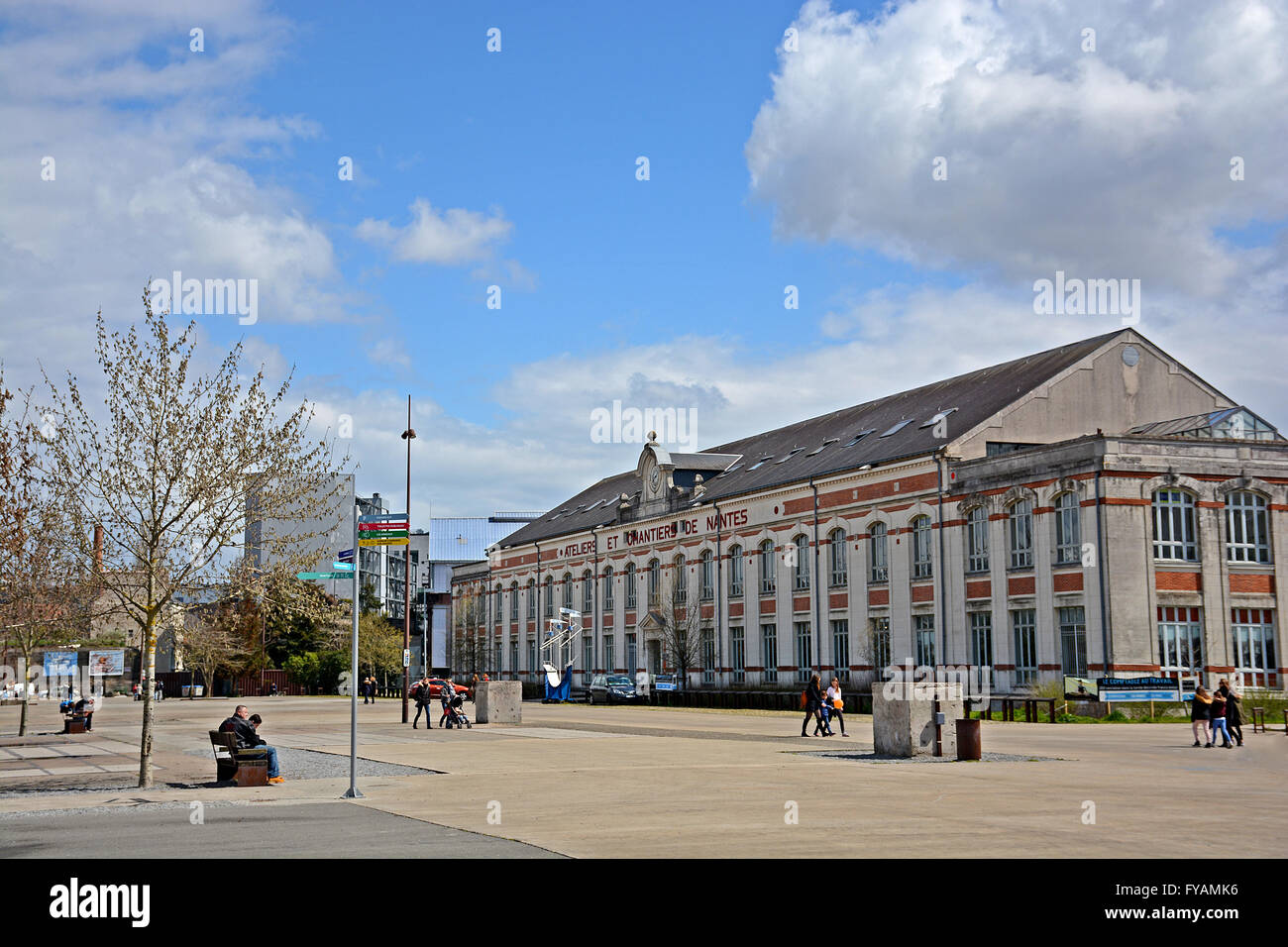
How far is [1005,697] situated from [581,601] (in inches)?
1629

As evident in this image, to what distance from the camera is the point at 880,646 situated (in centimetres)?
5241

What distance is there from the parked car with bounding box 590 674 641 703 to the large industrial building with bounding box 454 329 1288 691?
3306mm

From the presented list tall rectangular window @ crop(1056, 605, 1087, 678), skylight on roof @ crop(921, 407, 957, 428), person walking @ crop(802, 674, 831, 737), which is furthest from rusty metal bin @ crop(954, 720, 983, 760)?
Result: skylight on roof @ crop(921, 407, 957, 428)

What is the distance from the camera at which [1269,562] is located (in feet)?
147

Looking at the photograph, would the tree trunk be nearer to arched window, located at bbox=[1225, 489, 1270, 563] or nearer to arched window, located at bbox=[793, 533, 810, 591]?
arched window, located at bbox=[1225, 489, 1270, 563]

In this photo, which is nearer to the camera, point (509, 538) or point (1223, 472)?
point (1223, 472)

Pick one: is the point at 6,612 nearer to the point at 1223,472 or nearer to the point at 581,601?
the point at 1223,472

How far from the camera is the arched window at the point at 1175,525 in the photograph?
43531mm

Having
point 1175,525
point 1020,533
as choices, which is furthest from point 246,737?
point 1175,525

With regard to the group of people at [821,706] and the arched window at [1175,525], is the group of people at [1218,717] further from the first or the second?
the arched window at [1175,525]

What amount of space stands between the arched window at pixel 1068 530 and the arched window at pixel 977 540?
3.60 m

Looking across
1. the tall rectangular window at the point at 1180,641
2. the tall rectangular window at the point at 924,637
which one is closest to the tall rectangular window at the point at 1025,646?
the tall rectangular window at the point at 1180,641

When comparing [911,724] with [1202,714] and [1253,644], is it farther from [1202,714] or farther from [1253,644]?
[1253,644]

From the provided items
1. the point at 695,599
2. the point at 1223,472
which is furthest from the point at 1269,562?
the point at 695,599
